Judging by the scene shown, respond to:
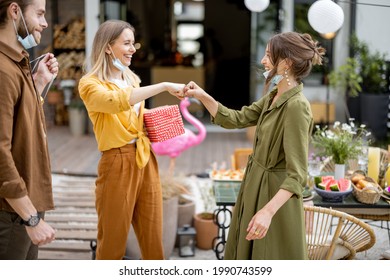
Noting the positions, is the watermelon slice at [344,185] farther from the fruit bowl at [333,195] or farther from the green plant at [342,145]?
the green plant at [342,145]

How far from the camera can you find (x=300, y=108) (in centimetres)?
209

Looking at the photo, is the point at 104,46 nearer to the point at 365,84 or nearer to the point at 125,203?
the point at 125,203

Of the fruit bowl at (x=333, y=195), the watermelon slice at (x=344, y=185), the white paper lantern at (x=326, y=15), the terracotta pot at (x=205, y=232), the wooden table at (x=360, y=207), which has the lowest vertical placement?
the terracotta pot at (x=205, y=232)

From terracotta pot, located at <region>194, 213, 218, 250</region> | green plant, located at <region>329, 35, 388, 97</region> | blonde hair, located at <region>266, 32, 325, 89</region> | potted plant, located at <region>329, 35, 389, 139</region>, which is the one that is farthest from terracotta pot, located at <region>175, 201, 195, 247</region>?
green plant, located at <region>329, 35, 388, 97</region>

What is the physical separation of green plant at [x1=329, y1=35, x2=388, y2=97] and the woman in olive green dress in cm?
542

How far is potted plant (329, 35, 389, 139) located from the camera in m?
7.39

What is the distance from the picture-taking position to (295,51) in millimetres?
2146

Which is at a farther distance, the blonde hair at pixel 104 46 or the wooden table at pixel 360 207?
the wooden table at pixel 360 207

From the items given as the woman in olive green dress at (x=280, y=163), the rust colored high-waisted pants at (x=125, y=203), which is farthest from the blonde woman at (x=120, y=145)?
the woman in olive green dress at (x=280, y=163)

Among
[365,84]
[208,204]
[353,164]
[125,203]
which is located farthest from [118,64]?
[365,84]

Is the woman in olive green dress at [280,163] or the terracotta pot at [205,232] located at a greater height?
the woman in olive green dress at [280,163]

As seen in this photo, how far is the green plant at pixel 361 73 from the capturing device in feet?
24.5

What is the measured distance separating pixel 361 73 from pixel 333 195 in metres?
5.02
